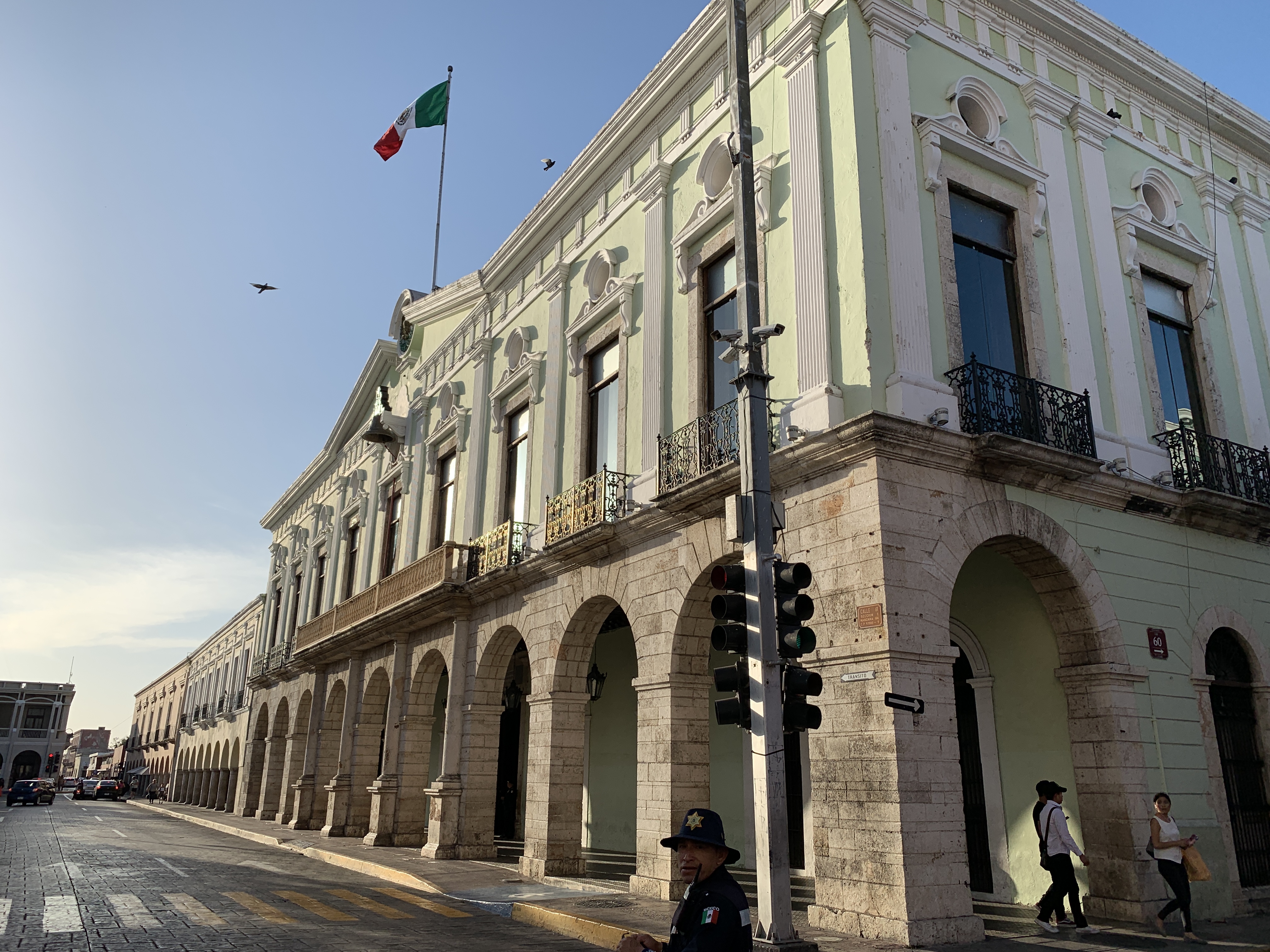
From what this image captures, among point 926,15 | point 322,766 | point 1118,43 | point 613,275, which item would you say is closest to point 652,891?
point 613,275

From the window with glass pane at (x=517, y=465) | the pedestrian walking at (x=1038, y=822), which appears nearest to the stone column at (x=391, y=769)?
the window with glass pane at (x=517, y=465)

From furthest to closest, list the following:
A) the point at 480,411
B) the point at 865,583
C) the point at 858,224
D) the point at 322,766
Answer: the point at 322,766 < the point at 480,411 < the point at 858,224 < the point at 865,583

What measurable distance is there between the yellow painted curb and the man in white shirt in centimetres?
374

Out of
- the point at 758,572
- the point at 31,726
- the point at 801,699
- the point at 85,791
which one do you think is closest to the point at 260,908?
the point at 801,699

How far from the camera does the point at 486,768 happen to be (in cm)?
1677

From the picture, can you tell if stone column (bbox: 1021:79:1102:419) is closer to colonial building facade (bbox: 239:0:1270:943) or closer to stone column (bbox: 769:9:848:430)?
colonial building facade (bbox: 239:0:1270:943)

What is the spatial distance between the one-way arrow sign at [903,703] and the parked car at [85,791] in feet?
223

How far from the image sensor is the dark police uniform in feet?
10.8

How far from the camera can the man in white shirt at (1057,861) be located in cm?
914

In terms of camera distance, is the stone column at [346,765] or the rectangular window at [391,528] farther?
the rectangular window at [391,528]

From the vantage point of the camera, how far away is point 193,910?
1033 cm

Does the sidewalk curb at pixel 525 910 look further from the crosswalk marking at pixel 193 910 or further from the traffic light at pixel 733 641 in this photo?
the crosswalk marking at pixel 193 910

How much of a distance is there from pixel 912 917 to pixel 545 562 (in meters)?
8.31

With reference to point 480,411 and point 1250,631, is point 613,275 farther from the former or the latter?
point 1250,631
